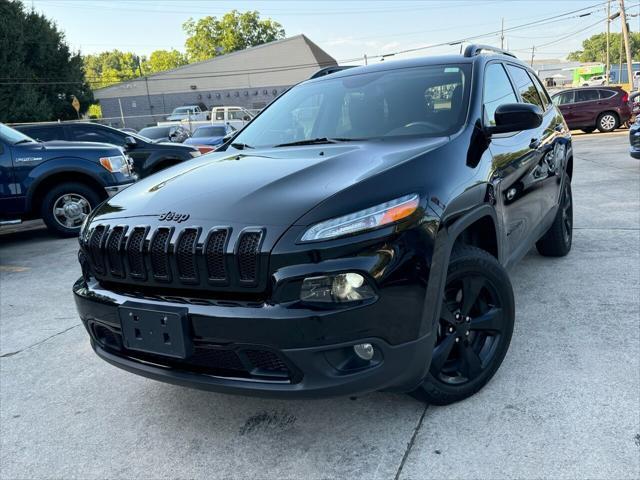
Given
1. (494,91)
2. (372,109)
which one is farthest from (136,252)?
(494,91)

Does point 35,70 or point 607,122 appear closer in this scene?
point 607,122

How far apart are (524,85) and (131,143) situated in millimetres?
6824

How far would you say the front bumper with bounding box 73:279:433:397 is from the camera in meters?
2.01

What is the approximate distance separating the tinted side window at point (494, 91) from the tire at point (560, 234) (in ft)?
4.19

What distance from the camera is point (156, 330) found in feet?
7.21

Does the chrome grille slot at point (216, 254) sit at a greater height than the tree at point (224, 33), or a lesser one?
lesser

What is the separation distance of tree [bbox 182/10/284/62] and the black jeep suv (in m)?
77.4

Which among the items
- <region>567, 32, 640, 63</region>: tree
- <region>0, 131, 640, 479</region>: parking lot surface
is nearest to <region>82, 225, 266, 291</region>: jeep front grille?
<region>0, 131, 640, 479</region>: parking lot surface

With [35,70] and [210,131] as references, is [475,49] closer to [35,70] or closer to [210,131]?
[210,131]

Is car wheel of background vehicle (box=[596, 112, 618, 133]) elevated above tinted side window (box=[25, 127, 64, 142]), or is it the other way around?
tinted side window (box=[25, 127, 64, 142])

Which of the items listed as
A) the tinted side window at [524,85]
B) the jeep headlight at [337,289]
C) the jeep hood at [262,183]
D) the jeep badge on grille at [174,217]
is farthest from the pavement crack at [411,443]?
the tinted side window at [524,85]

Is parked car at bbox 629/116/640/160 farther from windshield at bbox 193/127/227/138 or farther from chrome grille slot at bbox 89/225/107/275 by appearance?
windshield at bbox 193/127/227/138

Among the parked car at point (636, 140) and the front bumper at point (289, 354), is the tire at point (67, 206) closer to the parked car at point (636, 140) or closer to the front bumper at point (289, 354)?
the front bumper at point (289, 354)

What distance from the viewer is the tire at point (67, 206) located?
716 centimetres
